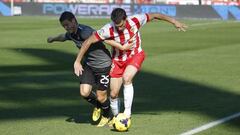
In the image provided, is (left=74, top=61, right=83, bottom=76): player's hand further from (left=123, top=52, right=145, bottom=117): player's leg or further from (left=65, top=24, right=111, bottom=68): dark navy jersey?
(left=123, top=52, right=145, bottom=117): player's leg

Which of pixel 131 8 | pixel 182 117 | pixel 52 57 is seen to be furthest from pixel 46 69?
pixel 131 8

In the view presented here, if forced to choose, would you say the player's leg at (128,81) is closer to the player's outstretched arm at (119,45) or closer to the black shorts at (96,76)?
the player's outstretched arm at (119,45)

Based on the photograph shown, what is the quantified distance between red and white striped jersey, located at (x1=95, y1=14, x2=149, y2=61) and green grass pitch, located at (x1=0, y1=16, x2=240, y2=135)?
110cm

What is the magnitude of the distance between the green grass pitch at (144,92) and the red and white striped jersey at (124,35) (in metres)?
1.10

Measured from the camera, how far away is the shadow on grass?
1159cm

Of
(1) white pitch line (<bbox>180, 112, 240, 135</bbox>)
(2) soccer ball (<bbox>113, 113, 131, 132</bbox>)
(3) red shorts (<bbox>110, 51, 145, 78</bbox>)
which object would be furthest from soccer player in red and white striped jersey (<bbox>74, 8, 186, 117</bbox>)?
(1) white pitch line (<bbox>180, 112, 240, 135</bbox>)

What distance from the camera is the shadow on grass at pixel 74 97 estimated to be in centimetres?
1159

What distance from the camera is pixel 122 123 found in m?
9.65

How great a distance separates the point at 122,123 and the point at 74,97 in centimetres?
381

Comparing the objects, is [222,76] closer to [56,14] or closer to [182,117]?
[182,117]

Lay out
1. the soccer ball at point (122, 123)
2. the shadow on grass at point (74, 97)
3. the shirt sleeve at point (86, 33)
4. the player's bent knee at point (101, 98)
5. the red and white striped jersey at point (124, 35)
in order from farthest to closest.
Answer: the shadow on grass at point (74, 97) → the player's bent knee at point (101, 98) → the shirt sleeve at point (86, 33) → the red and white striped jersey at point (124, 35) → the soccer ball at point (122, 123)

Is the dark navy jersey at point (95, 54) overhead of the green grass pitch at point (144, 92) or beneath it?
overhead

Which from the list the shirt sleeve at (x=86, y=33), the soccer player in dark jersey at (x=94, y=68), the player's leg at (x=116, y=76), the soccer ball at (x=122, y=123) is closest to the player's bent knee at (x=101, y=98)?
the soccer player in dark jersey at (x=94, y=68)

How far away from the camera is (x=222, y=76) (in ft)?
55.3
